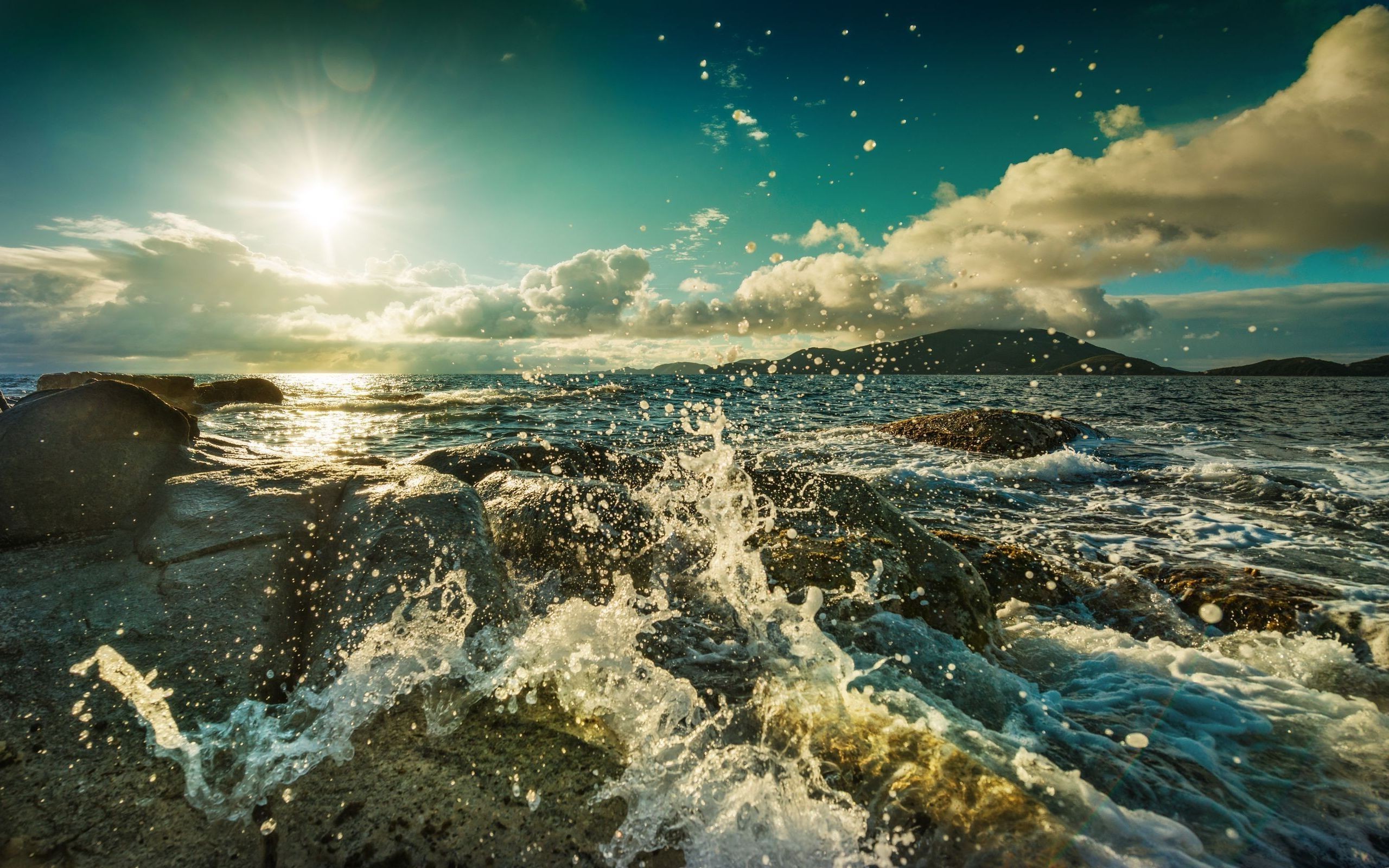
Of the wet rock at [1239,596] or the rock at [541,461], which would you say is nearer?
the wet rock at [1239,596]

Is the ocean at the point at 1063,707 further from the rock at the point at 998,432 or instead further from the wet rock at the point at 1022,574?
the rock at the point at 998,432

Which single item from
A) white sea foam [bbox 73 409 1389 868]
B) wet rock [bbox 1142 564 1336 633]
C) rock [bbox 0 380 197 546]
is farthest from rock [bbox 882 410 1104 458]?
rock [bbox 0 380 197 546]

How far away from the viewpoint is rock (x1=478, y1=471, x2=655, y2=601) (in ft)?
15.7

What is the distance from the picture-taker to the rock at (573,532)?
480 cm

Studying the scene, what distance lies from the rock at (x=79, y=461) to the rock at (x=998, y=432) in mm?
14797

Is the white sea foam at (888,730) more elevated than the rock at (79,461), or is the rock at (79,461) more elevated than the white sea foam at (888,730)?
the rock at (79,461)

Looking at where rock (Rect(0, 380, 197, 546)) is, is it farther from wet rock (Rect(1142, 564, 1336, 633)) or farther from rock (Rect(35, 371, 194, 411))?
rock (Rect(35, 371, 194, 411))

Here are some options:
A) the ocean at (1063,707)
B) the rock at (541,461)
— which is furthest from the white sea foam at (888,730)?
the rock at (541,461)

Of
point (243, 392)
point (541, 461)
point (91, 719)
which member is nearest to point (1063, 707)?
point (91, 719)

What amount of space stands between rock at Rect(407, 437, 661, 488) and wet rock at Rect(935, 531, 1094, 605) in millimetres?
4269

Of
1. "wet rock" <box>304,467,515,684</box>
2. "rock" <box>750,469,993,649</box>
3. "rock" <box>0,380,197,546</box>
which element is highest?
"rock" <box>0,380,197,546</box>

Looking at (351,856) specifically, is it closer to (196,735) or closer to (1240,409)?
(196,735)

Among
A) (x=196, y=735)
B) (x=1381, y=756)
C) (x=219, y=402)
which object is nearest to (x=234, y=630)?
(x=196, y=735)

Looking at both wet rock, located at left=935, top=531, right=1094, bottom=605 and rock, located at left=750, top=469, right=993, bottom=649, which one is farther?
wet rock, located at left=935, top=531, right=1094, bottom=605
